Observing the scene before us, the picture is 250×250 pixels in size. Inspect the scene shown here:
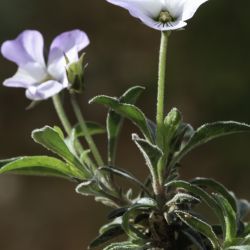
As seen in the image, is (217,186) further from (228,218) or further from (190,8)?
(190,8)

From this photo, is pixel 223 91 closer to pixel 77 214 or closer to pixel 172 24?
pixel 77 214

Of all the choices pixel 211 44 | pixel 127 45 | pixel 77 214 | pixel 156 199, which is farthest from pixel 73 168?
pixel 127 45

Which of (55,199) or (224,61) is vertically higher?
(224,61)

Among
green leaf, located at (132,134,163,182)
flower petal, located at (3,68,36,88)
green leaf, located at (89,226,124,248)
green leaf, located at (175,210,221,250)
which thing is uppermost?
flower petal, located at (3,68,36,88)

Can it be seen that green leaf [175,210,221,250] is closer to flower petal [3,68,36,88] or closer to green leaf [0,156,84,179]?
green leaf [0,156,84,179]

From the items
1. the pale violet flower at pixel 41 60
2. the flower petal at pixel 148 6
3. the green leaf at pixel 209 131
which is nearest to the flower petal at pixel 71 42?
the pale violet flower at pixel 41 60

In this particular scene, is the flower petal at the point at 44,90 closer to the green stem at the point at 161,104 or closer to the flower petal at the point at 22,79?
the flower petal at the point at 22,79

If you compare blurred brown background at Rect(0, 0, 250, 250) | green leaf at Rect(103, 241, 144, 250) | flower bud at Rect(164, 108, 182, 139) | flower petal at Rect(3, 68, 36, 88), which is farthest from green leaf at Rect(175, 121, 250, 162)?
blurred brown background at Rect(0, 0, 250, 250)
